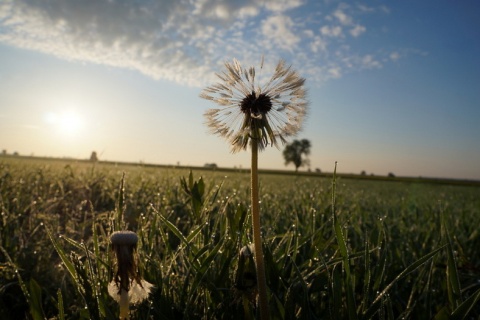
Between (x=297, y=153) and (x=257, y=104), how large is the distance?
90016 mm

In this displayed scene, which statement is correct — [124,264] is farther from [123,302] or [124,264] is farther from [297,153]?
[297,153]

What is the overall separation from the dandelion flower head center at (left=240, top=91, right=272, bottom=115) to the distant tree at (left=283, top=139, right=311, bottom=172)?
87.9 metres

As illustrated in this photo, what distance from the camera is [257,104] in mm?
1067

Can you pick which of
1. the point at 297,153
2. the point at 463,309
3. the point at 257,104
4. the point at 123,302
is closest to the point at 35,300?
the point at 123,302

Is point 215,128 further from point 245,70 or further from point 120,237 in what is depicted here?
point 120,237

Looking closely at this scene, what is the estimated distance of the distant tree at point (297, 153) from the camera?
89250 mm

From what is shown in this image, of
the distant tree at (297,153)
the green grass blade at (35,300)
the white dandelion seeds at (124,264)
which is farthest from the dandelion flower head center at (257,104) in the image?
the distant tree at (297,153)

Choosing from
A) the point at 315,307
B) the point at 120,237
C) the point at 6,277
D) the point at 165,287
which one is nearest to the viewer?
the point at 120,237

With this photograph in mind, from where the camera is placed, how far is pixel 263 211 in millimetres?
3441

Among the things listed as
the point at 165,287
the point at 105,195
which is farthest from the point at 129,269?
the point at 105,195

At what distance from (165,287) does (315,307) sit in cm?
64

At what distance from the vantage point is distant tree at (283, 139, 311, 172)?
293 ft

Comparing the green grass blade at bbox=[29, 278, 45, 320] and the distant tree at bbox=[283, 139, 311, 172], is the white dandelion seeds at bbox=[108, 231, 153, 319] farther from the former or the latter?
the distant tree at bbox=[283, 139, 311, 172]

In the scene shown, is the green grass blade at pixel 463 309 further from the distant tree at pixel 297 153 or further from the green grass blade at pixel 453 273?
the distant tree at pixel 297 153
